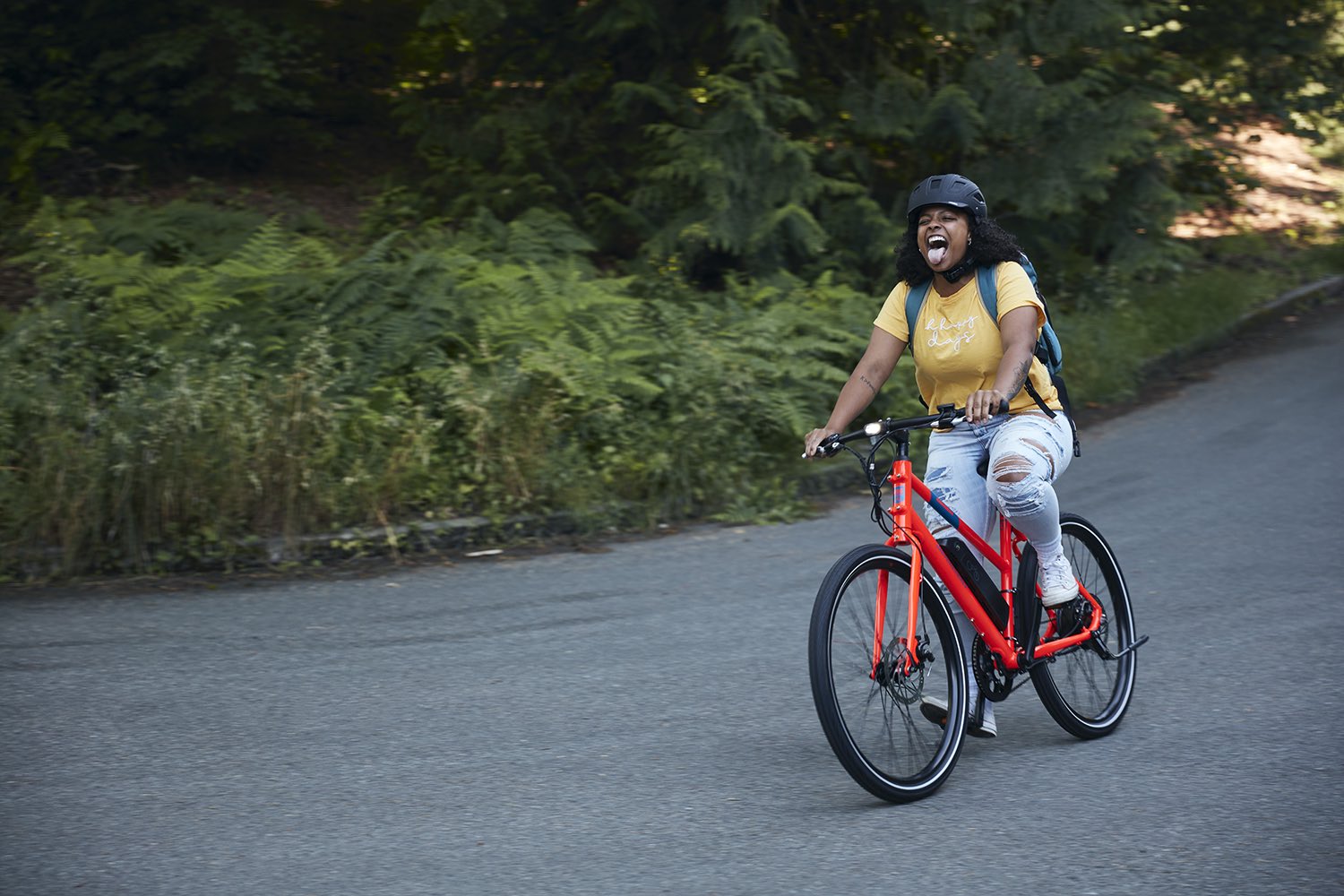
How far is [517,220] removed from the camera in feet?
41.7

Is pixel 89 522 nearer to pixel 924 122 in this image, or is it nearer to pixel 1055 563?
pixel 1055 563

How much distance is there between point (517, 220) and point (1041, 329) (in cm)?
860

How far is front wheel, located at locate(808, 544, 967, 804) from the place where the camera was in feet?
14.0

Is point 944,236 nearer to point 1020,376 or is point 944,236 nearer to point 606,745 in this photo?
point 1020,376

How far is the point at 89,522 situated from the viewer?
294 inches

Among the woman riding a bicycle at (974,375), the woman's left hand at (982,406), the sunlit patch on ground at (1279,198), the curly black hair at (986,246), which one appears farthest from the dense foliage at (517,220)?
the woman's left hand at (982,406)

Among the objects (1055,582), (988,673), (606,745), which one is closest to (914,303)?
(1055,582)

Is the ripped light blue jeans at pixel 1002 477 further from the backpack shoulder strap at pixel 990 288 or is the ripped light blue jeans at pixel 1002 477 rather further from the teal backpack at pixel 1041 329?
the backpack shoulder strap at pixel 990 288

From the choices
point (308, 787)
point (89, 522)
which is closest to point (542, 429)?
point (89, 522)

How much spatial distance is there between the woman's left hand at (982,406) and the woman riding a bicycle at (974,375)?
0.32 ft

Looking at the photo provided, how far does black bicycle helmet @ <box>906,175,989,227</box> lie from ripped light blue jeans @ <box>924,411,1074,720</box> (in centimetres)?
75

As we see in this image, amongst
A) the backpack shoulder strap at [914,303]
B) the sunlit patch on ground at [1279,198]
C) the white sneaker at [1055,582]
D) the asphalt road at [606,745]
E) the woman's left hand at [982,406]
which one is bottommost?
the asphalt road at [606,745]

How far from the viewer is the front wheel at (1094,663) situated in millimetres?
5016

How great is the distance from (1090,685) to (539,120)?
32.1 feet
